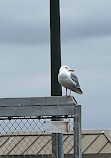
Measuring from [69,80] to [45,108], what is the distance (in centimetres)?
156

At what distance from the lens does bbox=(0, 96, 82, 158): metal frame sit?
5070 millimetres

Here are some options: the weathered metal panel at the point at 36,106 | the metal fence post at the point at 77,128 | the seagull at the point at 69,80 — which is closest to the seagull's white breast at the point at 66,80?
the seagull at the point at 69,80

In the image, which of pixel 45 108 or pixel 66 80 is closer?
pixel 45 108

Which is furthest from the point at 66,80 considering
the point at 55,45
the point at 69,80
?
the point at 55,45

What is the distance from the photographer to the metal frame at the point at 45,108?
5070 mm

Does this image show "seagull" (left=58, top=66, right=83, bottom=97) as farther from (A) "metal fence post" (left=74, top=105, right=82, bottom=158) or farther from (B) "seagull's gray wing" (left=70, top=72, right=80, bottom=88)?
(A) "metal fence post" (left=74, top=105, right=82, bottom=158)

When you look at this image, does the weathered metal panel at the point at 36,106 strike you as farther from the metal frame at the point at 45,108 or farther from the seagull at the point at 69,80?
the seagull at the point at 69,80

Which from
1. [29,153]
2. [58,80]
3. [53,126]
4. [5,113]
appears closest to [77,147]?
[53,126]

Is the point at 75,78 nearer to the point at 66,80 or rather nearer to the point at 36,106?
the point at 66,80

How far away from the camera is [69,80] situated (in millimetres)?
6652

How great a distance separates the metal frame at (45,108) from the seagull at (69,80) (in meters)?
1.29

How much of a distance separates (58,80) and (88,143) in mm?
3556

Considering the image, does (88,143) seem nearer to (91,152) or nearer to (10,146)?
(91,152)

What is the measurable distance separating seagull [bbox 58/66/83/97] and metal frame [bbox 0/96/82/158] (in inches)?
50.6
